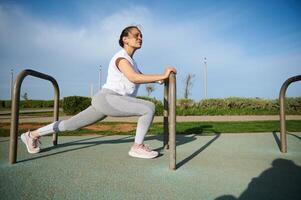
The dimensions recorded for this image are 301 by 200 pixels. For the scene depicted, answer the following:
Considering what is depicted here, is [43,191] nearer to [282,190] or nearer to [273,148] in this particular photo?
[282,190]

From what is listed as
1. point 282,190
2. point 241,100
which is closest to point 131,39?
point 282,190

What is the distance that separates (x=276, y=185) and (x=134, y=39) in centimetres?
204

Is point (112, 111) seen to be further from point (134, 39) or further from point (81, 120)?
point (134, 39)

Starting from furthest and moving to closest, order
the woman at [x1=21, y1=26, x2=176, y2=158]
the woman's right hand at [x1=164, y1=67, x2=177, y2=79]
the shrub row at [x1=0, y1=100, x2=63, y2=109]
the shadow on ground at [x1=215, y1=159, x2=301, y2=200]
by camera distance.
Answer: the shrub row at [x1=0, y1=100, x2=63, y2=109] → the woman at [x1=21, y1=26, x2=176, y2=158] → the woman's right hand at [x1=164, y1=67, x2=177, y2=79] → the shadow on ground at [x1=215, y1=159, x2=301, y2=200]

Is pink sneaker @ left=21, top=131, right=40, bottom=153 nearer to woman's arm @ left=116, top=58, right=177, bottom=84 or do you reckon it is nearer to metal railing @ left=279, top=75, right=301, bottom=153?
woman's arm @ left=116, top=58, right=177, bottom=84

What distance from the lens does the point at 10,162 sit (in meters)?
2.37

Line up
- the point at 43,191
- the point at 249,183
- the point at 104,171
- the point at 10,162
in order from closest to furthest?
the point at 43,191 < the point at 249,183 < the point at 104,171 < the point at 10,162

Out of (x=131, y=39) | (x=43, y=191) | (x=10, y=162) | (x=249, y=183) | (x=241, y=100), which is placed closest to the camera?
(x=43, y=191)

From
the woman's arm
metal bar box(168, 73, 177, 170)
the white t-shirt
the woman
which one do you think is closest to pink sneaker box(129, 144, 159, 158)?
the woman

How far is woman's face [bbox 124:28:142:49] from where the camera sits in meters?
2.80

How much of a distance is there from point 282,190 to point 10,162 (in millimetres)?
2422

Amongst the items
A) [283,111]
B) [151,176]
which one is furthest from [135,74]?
[283,111]

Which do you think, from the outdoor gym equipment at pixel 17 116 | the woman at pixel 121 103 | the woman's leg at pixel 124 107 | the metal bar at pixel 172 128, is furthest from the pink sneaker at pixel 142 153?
the metal bar at pixel 172 128

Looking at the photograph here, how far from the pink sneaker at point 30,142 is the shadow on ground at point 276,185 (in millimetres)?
2265
